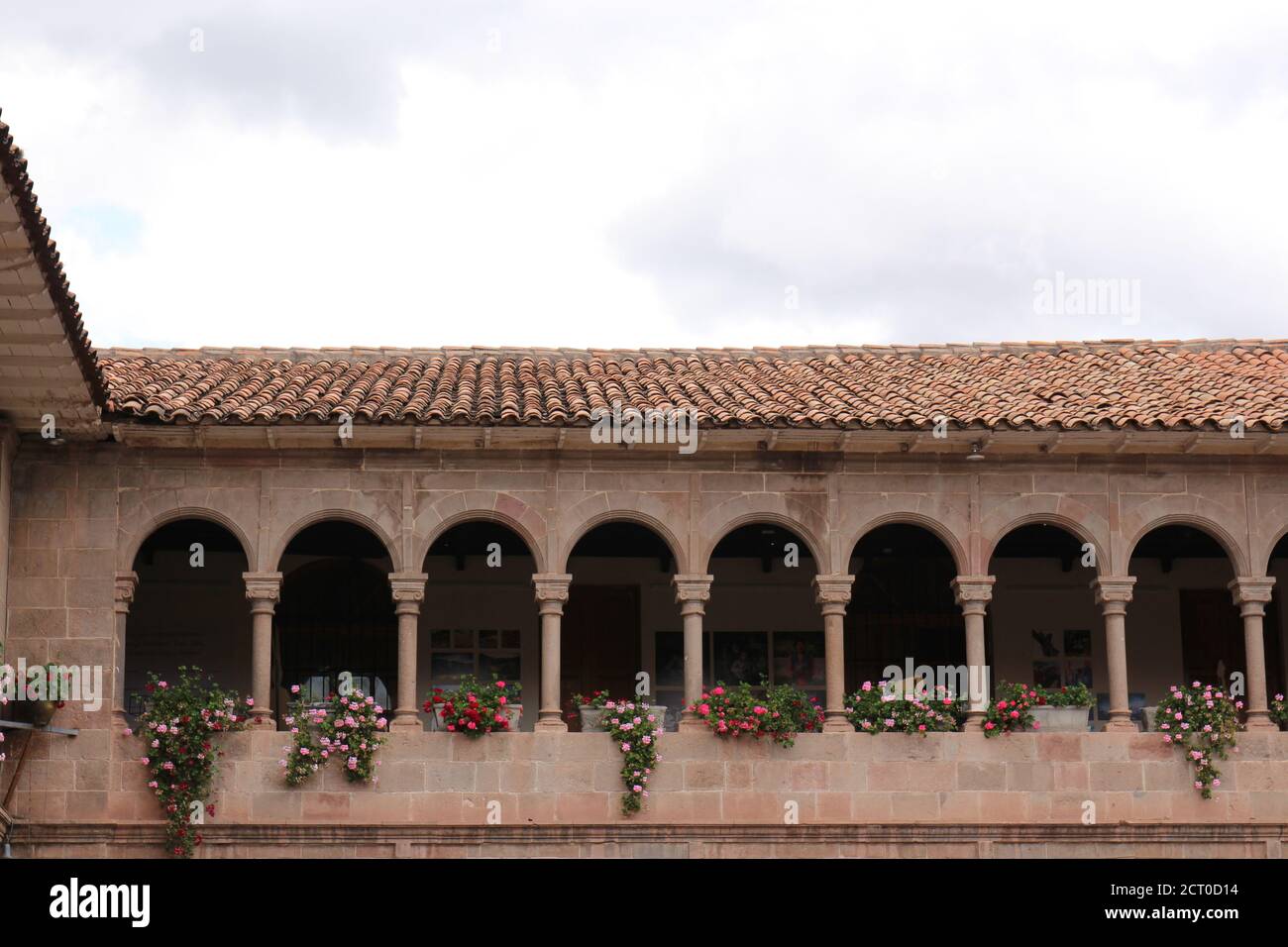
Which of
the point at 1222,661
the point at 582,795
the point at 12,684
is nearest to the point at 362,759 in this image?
the point at 582,795

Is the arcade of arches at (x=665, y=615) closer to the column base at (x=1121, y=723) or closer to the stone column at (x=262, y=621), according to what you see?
the stone column at (x=262, y=621)

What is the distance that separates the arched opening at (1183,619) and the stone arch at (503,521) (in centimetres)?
630

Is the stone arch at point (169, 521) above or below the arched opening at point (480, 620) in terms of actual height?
above

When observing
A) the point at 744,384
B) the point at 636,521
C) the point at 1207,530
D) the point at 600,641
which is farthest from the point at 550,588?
the point at 1207,530

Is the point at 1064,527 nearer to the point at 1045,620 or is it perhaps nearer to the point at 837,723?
the point at 1045,620

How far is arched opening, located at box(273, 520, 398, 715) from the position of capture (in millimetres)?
21531

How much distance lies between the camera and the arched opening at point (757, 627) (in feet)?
71.5

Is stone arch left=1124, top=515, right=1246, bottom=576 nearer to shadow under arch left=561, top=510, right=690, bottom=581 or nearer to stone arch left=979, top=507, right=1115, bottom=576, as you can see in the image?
stone arch left=979, top=507, right=1115, bottom=576

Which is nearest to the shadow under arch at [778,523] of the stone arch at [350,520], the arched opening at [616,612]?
the arched opening at [616,612]

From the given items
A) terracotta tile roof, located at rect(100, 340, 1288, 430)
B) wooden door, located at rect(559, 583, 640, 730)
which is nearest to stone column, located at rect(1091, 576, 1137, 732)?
terracotta tile roof, located at rect(100, 340, 1288, 430)

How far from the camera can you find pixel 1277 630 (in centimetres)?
2200

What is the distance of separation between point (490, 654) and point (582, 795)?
3.45 metres

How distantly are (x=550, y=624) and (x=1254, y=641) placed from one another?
618 cm

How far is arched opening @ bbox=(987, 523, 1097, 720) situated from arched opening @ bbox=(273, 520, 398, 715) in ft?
19.9
